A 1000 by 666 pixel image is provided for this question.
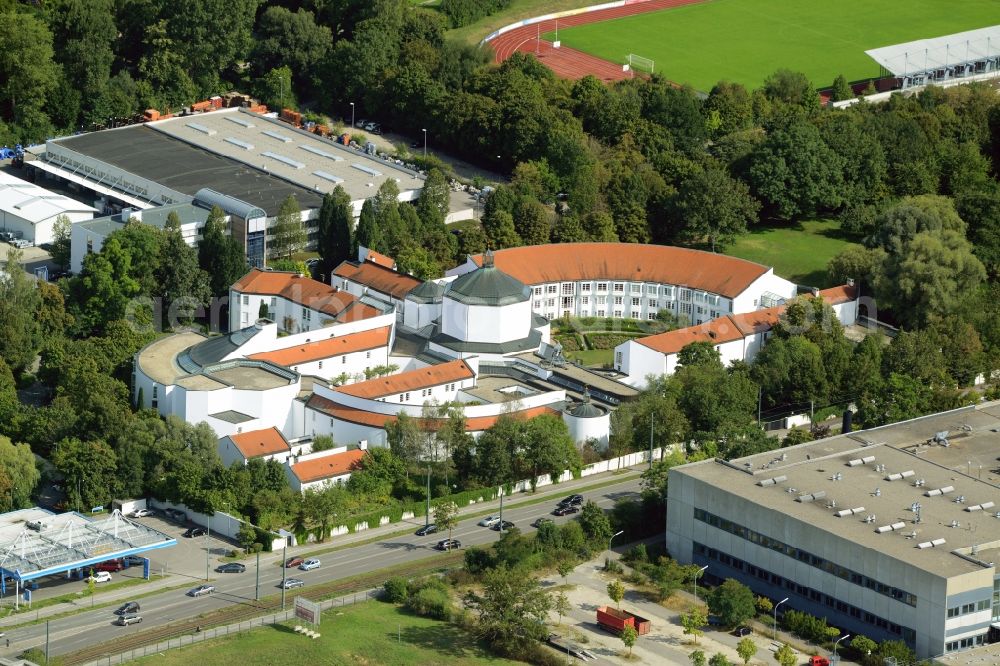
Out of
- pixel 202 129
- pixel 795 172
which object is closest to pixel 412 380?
pixel 795 172

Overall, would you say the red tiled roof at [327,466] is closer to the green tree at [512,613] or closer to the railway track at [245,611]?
the railway track at [245,611]

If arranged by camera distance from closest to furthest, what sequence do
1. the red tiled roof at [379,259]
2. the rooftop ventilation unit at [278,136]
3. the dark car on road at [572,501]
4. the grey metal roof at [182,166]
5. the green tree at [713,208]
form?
1. the dark car on road at [572,501]
2. the red tiled roof at [379,259]
3. the grey metal roof at [182,166]
4. the green tree at [713,208]
5. the rooftop ventilation unit at [278,136]

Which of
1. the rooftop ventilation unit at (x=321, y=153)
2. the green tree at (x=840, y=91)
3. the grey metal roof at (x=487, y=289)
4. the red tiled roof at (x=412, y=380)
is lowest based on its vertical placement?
the red tiled roof at (x=412, y=380)

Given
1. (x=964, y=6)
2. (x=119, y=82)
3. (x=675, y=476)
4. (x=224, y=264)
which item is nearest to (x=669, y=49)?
(x=964, y=6)

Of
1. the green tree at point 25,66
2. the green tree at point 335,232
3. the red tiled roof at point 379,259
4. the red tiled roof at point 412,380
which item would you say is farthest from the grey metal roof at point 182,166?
the red tiled roof at point 412,380

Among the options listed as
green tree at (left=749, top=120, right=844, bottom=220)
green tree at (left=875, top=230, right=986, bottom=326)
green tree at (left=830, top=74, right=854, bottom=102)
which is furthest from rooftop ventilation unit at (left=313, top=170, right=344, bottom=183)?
green tree at (left=830, top=74, right=854, bottom=102)

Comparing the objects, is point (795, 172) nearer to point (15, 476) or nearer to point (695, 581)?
point (695, 581)

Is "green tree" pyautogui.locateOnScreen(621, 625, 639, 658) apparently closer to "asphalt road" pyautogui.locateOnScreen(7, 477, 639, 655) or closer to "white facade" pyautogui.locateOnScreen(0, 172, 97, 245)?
"asphalt road" pyautogui.locateOnScreen(7, 477, 639, 655)
